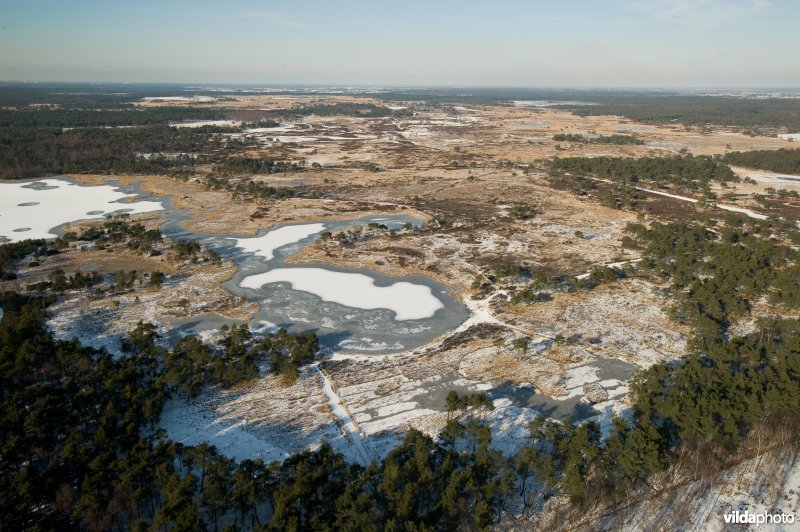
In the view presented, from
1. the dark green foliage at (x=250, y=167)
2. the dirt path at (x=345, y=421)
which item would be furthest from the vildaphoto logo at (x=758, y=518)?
the dark green foliage at (x=250, y=167)

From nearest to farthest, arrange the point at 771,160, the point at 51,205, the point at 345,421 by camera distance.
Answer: the point at 345,421 → the point at 51,205 → the point at 771,160

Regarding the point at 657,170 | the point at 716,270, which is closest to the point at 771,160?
the point at 657,170

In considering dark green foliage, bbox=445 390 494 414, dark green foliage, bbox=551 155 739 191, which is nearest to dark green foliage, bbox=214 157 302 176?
dark green foliage, bbox=551 155 739 191

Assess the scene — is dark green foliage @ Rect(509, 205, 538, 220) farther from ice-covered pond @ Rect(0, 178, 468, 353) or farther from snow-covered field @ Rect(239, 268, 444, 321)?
snow-covered field @ Rect(239, 268, 444, 321)

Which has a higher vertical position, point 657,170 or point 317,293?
point 657,170

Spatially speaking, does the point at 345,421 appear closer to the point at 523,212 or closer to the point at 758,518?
the point at 758,518

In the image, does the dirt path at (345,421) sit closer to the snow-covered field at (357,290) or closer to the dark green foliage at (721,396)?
the snow-covered field at (357,290)
